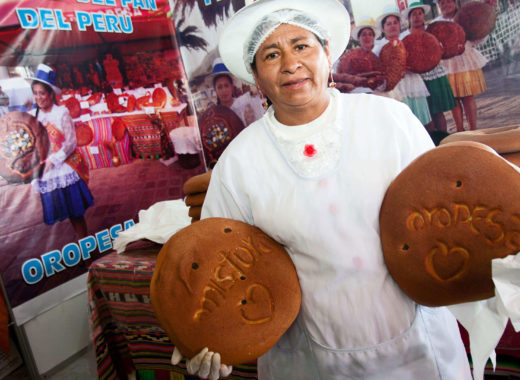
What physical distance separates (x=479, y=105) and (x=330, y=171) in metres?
2.12

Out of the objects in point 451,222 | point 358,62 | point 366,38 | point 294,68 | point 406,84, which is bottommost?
point 451,222

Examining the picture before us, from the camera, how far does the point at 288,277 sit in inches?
41.4

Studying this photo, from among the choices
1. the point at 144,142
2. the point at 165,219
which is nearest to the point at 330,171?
the point at 165,219

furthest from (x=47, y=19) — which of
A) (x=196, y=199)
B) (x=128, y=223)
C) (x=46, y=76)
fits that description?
(x=196, y=199)

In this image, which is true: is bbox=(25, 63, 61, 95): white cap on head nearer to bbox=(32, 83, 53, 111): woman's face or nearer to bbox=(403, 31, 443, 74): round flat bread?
bbox=(32, 83, 53, 111): woman's face

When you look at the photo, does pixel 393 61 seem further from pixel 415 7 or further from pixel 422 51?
pixel 415 7

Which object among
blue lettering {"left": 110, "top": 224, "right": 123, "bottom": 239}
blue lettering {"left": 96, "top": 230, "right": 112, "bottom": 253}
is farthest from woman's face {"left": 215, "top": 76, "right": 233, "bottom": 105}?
blue lettering {"left": 96, "top": 230, "right": 112, "bottom": 253}

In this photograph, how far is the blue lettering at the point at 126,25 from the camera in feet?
11.5

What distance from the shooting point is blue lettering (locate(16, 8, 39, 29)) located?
2.70m

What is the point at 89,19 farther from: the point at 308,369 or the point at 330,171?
the point at 308,369

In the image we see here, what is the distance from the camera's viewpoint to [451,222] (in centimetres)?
92

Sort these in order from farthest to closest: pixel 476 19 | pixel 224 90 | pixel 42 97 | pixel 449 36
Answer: pixel 224 90 → pixel 42 97 → pixel 449 36 → pixel 476 19

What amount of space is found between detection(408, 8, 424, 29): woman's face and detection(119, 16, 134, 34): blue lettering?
253cm

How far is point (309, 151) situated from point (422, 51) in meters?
2.11
